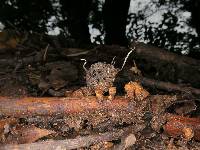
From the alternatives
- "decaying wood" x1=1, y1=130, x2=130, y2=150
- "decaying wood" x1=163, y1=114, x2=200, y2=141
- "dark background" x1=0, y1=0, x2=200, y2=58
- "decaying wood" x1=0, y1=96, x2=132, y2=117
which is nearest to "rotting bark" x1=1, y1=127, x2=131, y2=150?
"decaying wood" x1=1, y1=130, x2=130, y2=150

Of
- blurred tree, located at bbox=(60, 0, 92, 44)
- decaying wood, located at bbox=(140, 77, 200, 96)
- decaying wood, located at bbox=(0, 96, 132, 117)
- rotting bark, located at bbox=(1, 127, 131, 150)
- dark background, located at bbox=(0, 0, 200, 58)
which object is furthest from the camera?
blurred tree, located at bbox=(60, 0, 92, 44)

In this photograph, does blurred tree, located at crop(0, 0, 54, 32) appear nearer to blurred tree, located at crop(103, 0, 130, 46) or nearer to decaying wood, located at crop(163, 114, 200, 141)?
blurred tree, located at crop(103, 0, 130, 46)

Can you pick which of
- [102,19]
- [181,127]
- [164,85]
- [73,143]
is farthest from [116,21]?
[73,143]

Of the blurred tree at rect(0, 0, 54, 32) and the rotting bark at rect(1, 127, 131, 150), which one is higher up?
the blurred tree at rect(0, 0, 54, 32)

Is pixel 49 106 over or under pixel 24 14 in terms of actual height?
under

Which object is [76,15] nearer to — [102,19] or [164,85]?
[102,19]

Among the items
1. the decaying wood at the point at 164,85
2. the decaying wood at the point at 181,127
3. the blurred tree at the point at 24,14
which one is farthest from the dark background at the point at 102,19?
the decaying wood at the point at 181,127
